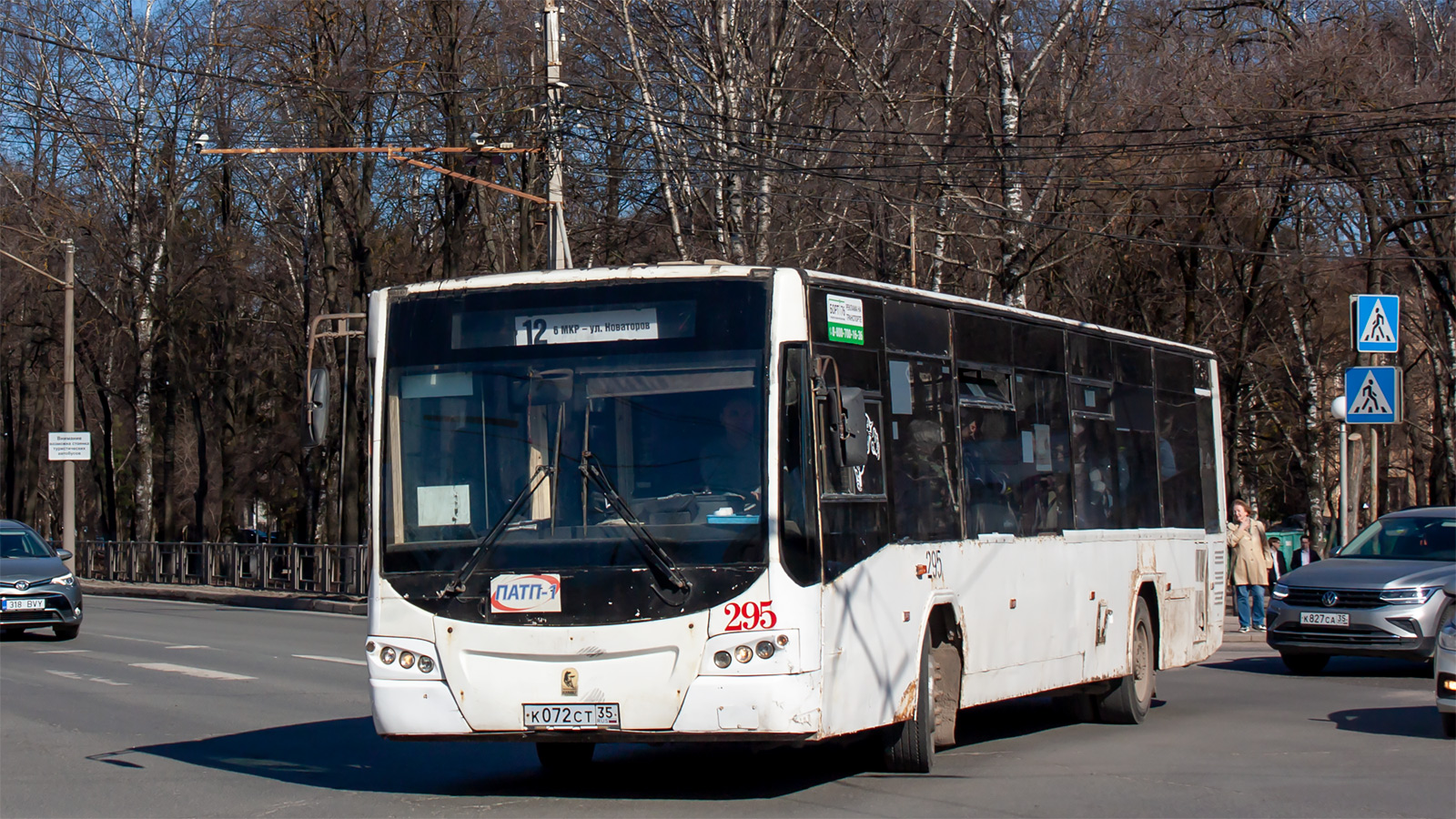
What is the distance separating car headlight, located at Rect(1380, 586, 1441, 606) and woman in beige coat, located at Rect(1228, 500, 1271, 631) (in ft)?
17.8

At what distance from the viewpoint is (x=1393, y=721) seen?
1247cm

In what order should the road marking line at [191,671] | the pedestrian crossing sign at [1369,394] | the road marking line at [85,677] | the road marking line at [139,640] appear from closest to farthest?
the road marking line at [85,677]
the road marking line at [191,671]
the pedestrian crossing sign at [1369,394]
the road marking line at [139,640]

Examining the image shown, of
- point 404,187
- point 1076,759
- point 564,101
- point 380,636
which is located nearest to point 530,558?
point 380,636

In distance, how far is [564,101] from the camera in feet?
83.2

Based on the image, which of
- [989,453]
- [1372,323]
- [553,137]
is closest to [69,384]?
[553,137]

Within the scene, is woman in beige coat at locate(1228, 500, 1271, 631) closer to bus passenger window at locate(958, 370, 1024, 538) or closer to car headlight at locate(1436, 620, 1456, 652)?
car headlight at locate(1436, 620, 1456, 652)

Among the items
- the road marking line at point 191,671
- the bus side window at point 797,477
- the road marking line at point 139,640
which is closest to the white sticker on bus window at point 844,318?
the bus side window at point 797,477

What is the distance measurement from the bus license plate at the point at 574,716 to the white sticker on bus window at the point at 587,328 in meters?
1.88

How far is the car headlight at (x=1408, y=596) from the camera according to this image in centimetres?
1544

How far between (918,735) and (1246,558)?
13.3 metres

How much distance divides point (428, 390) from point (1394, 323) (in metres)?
13.2

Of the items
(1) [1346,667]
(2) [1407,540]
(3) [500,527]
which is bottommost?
(1) [1346,667]

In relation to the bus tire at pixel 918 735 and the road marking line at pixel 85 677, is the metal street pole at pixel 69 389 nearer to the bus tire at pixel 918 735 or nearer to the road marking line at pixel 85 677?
the road marking line at pixel 85 677

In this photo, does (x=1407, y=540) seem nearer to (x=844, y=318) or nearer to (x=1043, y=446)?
(x=1043, y=446)
